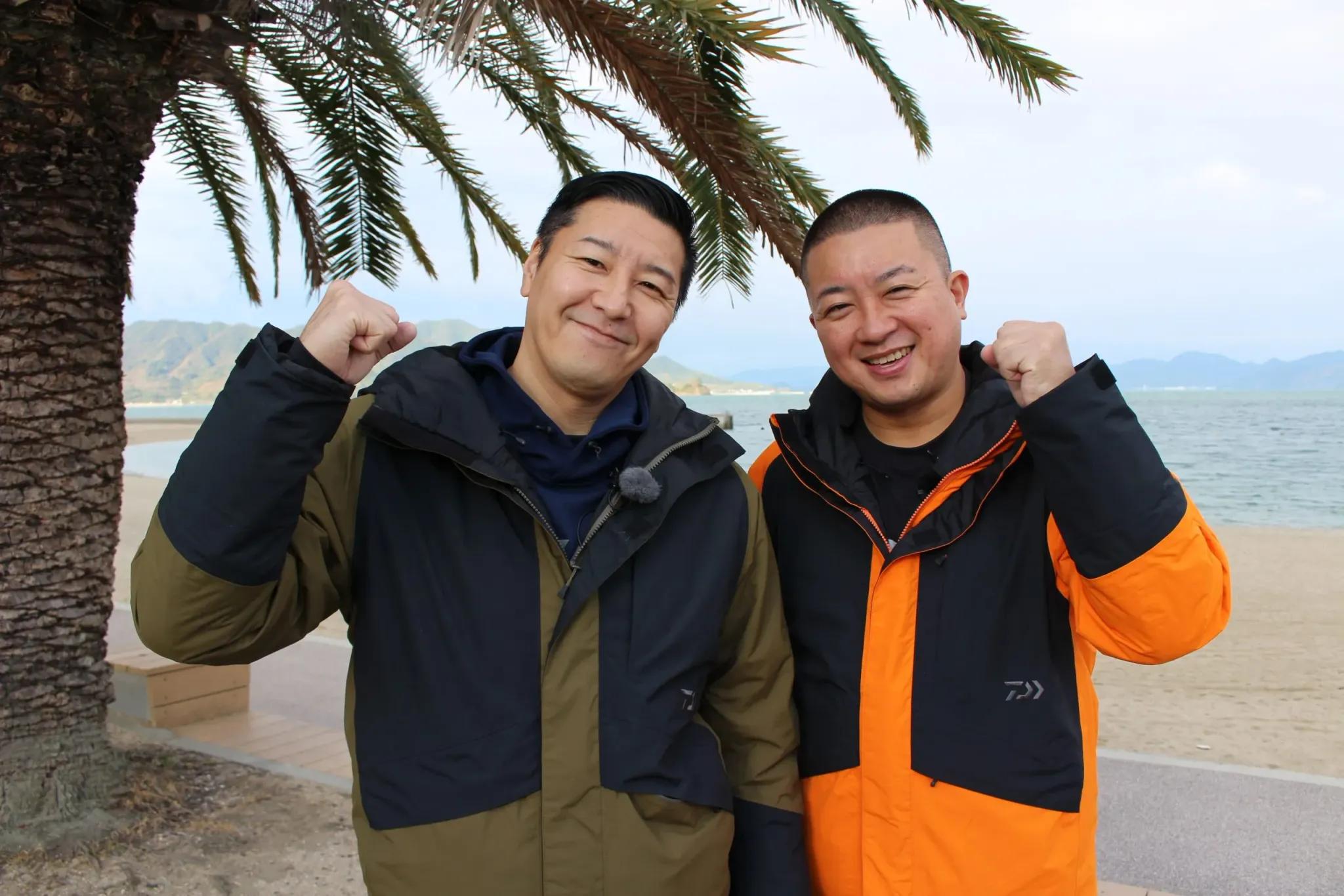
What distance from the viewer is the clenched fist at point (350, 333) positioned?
1503 mm

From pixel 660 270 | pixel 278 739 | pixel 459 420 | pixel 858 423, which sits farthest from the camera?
pixel 278 739

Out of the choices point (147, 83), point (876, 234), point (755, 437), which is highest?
point (147, 83)

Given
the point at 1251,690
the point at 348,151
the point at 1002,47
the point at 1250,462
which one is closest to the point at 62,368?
the point at 348,151

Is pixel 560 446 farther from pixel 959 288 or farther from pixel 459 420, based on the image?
pixel 959 288

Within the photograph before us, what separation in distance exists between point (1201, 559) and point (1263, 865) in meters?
3.06

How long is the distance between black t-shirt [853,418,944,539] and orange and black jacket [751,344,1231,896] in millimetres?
56

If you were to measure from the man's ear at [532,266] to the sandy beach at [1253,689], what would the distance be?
5453 millimetres

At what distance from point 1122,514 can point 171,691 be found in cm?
512

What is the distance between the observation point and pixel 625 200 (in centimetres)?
204

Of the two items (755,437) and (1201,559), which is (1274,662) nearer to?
(1201,559)

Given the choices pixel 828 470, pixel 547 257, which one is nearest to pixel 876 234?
pixel 828 470

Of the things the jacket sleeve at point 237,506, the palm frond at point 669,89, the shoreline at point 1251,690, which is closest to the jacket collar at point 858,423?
the jacket sleeve at point 237,506

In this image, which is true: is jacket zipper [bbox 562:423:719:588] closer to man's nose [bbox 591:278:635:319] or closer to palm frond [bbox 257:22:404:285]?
man's nose [bbox 591:278:635:319]

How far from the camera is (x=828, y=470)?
207 cm
